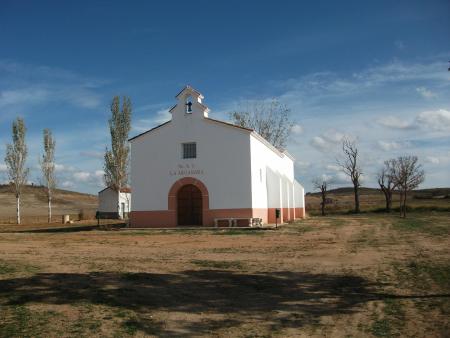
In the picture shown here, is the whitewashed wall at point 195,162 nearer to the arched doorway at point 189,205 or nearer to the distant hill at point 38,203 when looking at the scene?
the arched doorway at point 189,205

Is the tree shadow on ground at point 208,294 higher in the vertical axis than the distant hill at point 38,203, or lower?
lower

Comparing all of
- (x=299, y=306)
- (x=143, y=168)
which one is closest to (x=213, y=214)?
(x=143, y=168)

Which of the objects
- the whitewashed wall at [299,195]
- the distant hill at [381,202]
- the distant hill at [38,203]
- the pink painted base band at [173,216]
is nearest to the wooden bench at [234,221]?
the pink painted base band at [173,216]

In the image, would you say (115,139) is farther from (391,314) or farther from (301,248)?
(391,314)

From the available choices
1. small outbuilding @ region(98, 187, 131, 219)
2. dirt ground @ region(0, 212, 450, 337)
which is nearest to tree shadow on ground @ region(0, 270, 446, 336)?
dirt ground @ region(0, 212, 450, 337)

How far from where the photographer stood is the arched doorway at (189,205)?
27875 millimetres

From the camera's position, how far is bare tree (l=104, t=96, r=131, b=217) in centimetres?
4300

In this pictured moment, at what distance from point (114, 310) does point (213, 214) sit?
63.9 ft

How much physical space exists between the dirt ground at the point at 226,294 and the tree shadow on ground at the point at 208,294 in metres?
0.02

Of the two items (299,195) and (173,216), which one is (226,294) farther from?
(299,195)

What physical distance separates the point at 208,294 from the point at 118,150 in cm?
3565

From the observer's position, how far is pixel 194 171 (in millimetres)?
27578

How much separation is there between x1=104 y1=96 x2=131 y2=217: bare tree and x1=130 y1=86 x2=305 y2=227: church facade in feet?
48.2

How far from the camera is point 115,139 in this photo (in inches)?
1697
